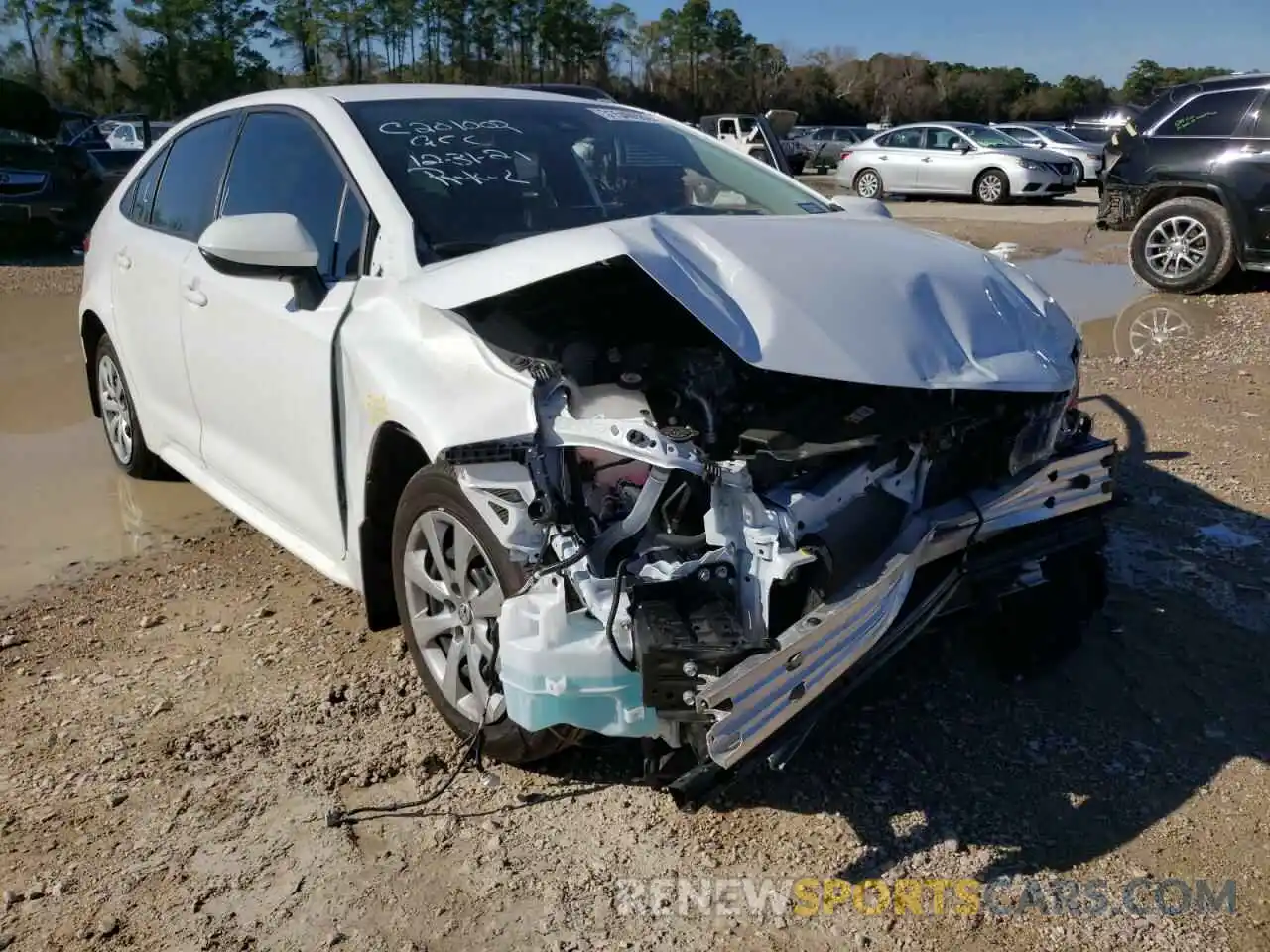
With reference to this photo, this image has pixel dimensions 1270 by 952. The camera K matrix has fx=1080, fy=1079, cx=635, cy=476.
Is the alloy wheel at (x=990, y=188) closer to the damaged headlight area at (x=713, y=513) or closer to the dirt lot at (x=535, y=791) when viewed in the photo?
the dirt lot at (x=535, y=791)

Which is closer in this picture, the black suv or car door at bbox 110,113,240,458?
car door at bbox 110,113,240,458

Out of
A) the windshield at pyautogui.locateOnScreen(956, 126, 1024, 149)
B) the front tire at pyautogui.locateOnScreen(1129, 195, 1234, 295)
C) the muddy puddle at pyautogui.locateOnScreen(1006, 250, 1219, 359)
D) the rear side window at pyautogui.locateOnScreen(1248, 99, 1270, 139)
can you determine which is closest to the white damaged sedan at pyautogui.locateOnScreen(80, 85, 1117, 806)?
the muddy puddle at pyautogui.locateOnScreen(1006, 250, 1219, 359)

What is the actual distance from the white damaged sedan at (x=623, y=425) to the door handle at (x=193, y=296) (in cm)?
2

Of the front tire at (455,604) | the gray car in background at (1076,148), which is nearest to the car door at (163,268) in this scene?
the front tire at (455,604)

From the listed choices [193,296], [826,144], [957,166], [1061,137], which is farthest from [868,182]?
[193,296]

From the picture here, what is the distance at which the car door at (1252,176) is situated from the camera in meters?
9.30

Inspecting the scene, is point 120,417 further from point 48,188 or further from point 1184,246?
point 48,188

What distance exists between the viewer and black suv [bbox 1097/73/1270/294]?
9414mm

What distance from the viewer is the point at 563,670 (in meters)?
2.46

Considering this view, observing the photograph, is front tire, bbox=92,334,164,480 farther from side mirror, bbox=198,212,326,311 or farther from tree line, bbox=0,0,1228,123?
tree line, bbox=0,0,1228,123

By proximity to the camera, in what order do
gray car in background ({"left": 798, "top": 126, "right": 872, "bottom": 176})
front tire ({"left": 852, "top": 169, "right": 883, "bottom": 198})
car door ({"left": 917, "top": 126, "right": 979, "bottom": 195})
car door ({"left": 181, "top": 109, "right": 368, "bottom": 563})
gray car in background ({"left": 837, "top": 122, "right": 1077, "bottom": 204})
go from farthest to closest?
1. gray car in background ({"left": 798, "top": 126, "right": 872, "bottom": 176})
2. front tire ({"left": 852, "top": 169, "right": 883, "bottom": 198})
3. car door ({"left": 917, "top": 126, "right": 979, "bottom": 195})
4. gray car in background ({"left": 837, "top": 122, "right": 1077, "bottom": 204})
5. car door ({"left": 181, "top": 109, "right": 368, "bottom": 563})

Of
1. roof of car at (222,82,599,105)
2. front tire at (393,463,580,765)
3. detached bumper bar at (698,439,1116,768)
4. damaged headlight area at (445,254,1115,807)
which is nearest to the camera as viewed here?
detached bumper bar at (698,439,1116,768)

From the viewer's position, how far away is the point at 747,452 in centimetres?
263

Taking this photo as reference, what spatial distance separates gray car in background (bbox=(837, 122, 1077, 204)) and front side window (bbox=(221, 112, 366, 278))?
17876mm
